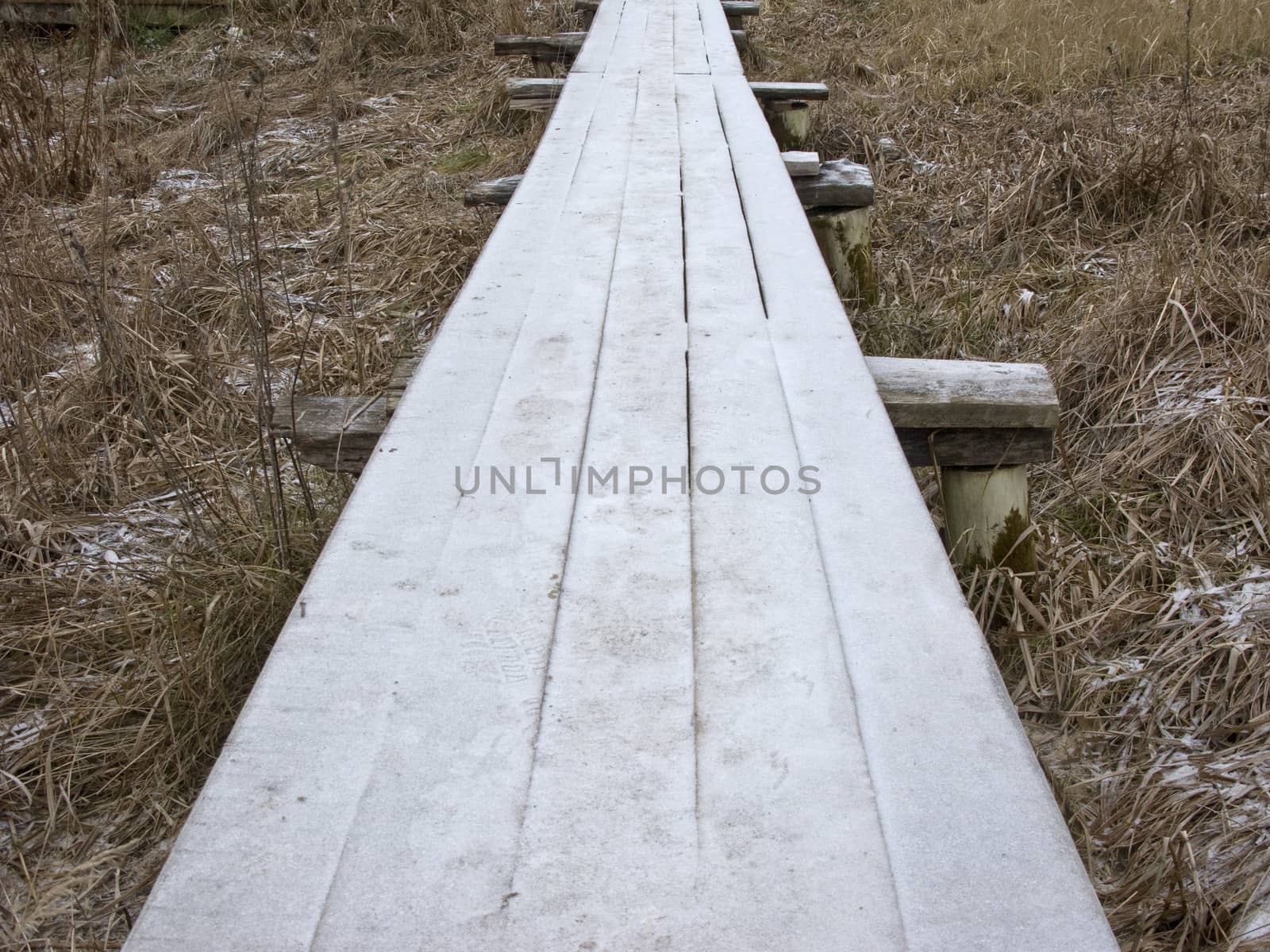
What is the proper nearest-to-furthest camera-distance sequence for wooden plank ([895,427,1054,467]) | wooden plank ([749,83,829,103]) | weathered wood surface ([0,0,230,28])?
wooden plank ([895,427,1054,467])
wooden plank ([749,83,829,103])
weathered wood surface ([0,0,230,28])

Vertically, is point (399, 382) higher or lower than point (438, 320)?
higher

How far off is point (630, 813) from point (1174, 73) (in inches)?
241

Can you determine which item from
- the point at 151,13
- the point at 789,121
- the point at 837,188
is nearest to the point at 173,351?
the point at 837,188

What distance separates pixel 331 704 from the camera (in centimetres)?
126

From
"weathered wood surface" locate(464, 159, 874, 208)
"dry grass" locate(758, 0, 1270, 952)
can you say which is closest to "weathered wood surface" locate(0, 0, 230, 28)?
"dry grass" locate(758, 0, 1270, 952)

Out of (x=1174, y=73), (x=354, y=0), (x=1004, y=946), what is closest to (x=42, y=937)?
(x=1004, y=946)

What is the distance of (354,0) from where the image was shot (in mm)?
7441

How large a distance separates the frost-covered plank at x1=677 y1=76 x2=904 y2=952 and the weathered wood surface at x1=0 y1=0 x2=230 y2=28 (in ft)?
24.9

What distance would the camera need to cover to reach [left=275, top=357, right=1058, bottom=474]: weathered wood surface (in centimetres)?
206

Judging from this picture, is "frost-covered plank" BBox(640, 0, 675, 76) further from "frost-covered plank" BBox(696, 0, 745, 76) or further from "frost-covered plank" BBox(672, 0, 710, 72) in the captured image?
"frost-covered plank" BBox(696, 0, 745, 76)

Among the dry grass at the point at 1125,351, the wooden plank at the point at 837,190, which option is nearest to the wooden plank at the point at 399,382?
the dry grass at the point at 1125,351

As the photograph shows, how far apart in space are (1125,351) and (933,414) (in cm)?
148

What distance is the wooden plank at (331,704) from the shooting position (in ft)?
3.36

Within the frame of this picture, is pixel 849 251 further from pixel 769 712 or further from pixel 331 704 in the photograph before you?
pixel 331 704
